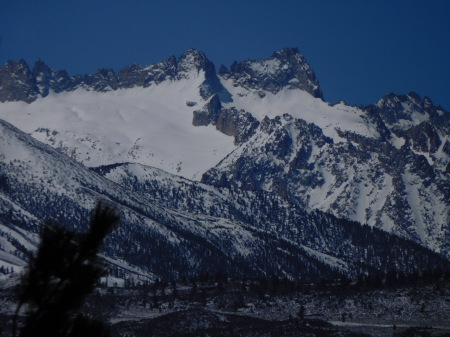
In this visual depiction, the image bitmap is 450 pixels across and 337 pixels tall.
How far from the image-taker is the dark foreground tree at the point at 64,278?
20.6 m

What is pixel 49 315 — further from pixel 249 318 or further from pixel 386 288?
pixel 386 288

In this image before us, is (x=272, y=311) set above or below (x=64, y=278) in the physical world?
above

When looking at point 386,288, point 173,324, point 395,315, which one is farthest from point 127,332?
point 386,288

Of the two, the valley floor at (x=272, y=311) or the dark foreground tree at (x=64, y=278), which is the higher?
the valley floor at (x=272, y=311)

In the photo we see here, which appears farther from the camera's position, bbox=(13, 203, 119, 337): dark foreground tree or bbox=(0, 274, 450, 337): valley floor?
bbox=(0, 274, 450, 337): valley floor

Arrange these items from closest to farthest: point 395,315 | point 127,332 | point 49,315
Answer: point 49,315 → point 127,332 → point 395,315

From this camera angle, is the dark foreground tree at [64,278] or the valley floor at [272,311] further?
the valley floor at [272,311]

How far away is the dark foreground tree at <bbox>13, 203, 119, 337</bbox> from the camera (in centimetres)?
2058

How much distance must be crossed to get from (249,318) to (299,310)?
1686cm

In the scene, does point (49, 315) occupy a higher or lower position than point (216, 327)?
lower

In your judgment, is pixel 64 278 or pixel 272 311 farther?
pixel 272 311

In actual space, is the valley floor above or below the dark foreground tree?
above

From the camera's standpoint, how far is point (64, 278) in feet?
69.1

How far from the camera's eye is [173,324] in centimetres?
14588
